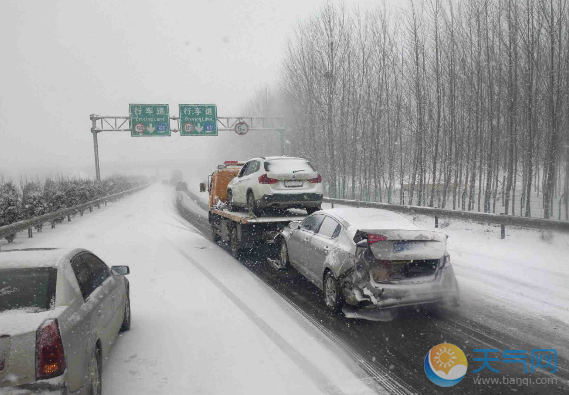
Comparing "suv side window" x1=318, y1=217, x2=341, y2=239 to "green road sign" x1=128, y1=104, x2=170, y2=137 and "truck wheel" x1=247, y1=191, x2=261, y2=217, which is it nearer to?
"truck wheel" x1=247, y1=191, x2=261, y2=217

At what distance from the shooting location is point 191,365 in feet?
14.9

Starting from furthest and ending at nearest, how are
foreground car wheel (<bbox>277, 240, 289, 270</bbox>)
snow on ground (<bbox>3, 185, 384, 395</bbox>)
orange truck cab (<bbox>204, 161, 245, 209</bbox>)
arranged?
orange truck cab (<bbox>204, 161, 245, 209</bbox>), foreground car wheel (<bbox>277, 240, 289, 270</bbox>), snow on ground (<bbox>3, 185, 384, 395</bbox>)

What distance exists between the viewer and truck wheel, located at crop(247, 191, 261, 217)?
10.5 m

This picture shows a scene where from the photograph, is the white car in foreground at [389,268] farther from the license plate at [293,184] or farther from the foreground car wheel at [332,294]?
the license plate at [293,184]

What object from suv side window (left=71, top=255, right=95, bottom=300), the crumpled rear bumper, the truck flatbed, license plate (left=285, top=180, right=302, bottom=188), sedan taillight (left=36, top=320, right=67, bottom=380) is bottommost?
the crumpled rear bumper

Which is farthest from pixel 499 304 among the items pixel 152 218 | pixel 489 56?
pixel 152 218

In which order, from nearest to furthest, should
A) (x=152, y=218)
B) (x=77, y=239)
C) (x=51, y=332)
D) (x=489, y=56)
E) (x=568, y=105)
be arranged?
(x=51, y=332) < (x=77, y=239) < (x=568, y=105) < (x=489, y=56) < (x=152, y=218)

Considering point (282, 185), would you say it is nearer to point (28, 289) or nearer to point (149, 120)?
point (28, 289)

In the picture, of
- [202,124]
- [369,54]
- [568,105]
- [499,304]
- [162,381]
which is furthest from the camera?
[202,124]

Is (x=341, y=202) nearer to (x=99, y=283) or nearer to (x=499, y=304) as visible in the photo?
(x=499, y=304)

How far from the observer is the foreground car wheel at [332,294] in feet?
19.6

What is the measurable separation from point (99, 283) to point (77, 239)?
36.6ft

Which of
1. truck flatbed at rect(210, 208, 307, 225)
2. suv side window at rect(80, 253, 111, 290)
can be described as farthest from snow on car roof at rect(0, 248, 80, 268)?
truck flatbed at rect(210, 208, 307, 225)

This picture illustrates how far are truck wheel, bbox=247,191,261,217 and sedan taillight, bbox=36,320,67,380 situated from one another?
7474mm
